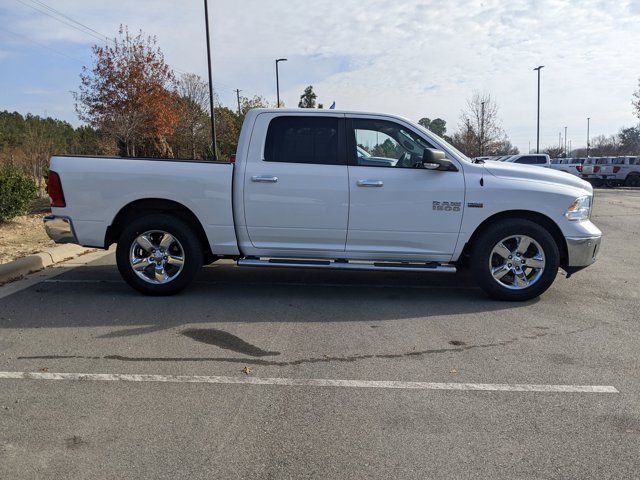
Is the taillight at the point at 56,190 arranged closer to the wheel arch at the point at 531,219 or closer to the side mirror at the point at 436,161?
the side mirror at the point at 436,161

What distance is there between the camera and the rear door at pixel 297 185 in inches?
228

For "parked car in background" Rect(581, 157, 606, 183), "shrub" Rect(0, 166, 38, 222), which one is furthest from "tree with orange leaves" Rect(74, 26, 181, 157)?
"parked car in background" Rect(581, 157, 606, 183)

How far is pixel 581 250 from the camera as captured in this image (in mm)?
5855

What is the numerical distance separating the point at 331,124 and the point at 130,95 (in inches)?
526

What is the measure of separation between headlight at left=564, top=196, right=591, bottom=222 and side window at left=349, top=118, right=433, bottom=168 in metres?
1.65

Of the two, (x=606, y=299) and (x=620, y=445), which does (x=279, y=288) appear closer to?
(x=606, y=299)

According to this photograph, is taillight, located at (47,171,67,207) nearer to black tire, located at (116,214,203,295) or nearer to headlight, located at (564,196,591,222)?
black tire, located at (116,214,203,295)

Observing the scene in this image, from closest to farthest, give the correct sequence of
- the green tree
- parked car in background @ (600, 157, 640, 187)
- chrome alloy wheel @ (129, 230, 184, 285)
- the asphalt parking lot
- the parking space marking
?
1. the asphalt parking lot
2. chrome alloy wheel @ (129, 230, 184, 285)
3. the parking space marking
4. parked car in background @ (600, 157, 640, 187)
5. the green tree

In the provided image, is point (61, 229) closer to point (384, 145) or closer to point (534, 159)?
point (384, 145)

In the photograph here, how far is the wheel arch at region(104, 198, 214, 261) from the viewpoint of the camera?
6.00 m

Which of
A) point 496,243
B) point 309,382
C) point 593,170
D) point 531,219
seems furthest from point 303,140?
point 593,170

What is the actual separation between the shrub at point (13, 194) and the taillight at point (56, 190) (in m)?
5.09

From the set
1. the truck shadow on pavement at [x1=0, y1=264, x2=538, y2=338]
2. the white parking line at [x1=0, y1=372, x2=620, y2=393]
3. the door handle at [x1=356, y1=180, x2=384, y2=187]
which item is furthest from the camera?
the door handle at [x1=356, y1=180, x2=384, y2=187]

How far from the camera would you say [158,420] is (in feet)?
10.8
